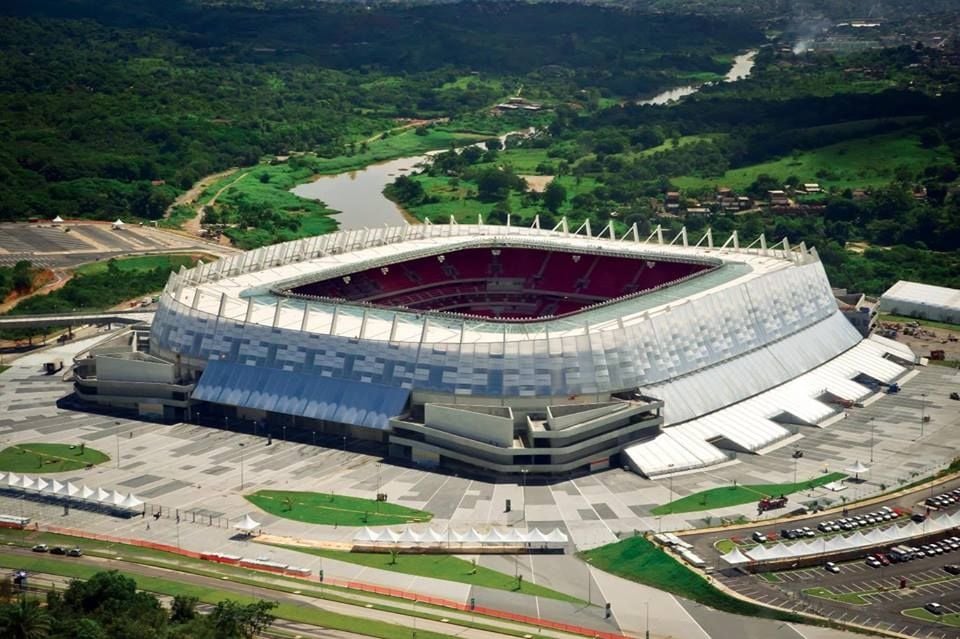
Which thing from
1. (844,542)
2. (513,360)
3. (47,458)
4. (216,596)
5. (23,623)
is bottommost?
(216,596)

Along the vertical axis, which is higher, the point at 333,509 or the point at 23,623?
the point at 333,509

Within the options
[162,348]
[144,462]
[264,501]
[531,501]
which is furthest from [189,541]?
[162,348]

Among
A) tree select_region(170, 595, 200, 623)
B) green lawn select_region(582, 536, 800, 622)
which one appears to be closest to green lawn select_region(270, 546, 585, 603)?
green lawn select_region(582, 536, 800, 622)

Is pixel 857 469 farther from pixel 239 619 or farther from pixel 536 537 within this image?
pixel 239 619

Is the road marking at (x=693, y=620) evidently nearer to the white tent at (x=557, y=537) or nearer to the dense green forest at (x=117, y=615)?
the white tent at (x=557, y=537)

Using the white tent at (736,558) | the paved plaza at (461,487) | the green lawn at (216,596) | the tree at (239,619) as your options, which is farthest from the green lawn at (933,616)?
the tree at (239,619)

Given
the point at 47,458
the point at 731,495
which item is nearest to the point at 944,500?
the point at 731,495

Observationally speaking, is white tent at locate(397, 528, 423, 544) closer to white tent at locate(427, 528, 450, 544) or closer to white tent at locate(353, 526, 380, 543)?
white tent at locate(427, 528, 450, 544)
